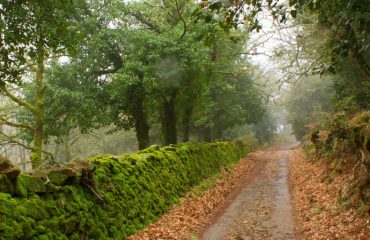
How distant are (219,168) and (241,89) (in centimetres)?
1199

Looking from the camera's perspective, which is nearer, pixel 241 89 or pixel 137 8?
pixel 137 8

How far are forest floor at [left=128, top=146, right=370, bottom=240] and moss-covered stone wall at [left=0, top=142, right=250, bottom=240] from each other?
0.54 metres

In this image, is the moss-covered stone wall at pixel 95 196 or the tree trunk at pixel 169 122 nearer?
the moss-covered stone wall at pixel 95 196

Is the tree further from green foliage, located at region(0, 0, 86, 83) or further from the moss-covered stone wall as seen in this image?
the moss-covered stone wall

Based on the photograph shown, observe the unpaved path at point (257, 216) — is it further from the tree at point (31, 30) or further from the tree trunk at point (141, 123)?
the tree trunk at point (141, 123)

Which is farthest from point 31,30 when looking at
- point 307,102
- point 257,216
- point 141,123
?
point 307,102

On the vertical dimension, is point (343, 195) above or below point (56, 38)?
below

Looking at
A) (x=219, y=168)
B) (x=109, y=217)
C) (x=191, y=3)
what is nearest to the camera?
(x=109, y=217)

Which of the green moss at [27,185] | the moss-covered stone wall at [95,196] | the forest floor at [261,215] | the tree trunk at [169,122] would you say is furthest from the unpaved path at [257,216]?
the tree trunk at [169,122]

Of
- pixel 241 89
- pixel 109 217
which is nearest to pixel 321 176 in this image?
pixel 109 217

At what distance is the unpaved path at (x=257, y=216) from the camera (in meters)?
8.92

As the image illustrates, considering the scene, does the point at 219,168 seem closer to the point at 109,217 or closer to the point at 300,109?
the point at 109,217

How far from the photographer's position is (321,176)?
45.7ft

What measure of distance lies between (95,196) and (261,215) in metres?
5.25
